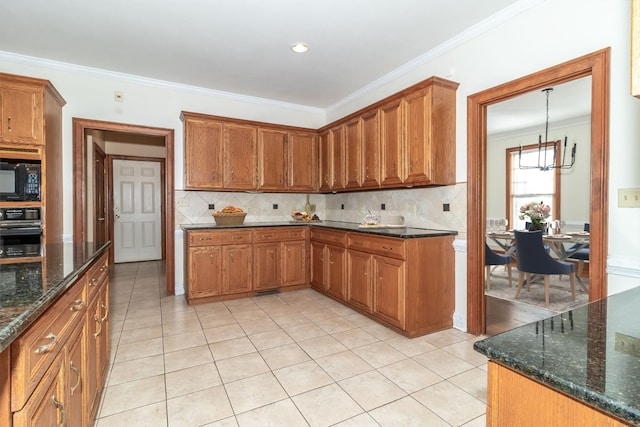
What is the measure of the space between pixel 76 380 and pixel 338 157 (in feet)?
11.5

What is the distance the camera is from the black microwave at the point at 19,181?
2.95 metres

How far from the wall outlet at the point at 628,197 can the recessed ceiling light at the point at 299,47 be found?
8.95ft

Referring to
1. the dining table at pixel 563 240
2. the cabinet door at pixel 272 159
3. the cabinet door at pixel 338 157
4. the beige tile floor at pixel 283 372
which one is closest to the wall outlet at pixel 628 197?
the beige tile floor at pixel 283 372

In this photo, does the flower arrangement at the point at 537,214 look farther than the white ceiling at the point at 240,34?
Yes

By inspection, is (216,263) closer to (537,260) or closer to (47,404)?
(47,404)

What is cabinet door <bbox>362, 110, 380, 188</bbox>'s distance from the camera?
354cm

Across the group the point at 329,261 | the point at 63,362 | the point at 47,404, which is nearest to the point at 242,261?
the point at 329,261

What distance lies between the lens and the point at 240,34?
2.98 meters

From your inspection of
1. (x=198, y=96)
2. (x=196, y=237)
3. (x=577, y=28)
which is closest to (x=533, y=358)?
(x=577, y=28)

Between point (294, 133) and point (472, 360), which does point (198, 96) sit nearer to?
point (294, 133)

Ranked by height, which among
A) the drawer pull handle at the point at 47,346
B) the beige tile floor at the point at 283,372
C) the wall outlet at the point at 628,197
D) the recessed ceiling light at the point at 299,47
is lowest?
the beige tile floor at the point at 283,372

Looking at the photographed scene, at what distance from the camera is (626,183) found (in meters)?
1.95

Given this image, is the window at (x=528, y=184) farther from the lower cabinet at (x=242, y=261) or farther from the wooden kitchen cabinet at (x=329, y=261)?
the lower cabinet at (x=242, y=261)

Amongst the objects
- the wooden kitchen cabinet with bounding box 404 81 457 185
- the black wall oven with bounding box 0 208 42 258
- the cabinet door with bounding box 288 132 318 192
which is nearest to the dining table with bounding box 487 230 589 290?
the wooden kitchen cabinet with bounding box 404 81 457 185
